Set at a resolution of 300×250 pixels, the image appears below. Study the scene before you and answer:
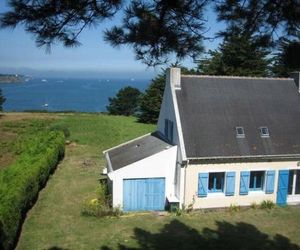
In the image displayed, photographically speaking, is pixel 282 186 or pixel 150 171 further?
pixel 282 186

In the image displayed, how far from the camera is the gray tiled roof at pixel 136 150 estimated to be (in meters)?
20.7

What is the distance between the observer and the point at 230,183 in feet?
65.4

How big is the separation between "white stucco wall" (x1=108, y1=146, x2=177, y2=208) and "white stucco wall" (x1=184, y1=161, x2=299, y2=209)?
0.97m

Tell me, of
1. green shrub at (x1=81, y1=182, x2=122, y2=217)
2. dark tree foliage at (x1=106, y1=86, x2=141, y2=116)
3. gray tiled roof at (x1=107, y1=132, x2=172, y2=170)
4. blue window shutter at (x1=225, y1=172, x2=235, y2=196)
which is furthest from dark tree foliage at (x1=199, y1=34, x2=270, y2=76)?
dark tree foliage at (x1=106, y1=86, x2=141, y2=116)

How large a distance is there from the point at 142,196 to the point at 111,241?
12.4ft

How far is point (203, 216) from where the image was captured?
1928cm

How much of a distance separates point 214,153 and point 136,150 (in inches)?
189

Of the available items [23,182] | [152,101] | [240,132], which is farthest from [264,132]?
[152,101]

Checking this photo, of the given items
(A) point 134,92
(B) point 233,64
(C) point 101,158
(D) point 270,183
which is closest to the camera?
(D) point 270,183

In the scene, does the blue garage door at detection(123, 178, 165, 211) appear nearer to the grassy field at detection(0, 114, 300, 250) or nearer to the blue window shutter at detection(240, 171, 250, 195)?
the grassy field at detection(0, 114, 300, 250)

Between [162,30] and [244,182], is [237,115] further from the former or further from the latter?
[162,30]

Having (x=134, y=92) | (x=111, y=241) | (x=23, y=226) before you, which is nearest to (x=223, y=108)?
(x=111, y=241)

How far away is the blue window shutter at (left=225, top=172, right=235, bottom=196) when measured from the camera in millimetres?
19906

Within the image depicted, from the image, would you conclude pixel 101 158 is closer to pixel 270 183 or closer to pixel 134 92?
pixel 270 183
